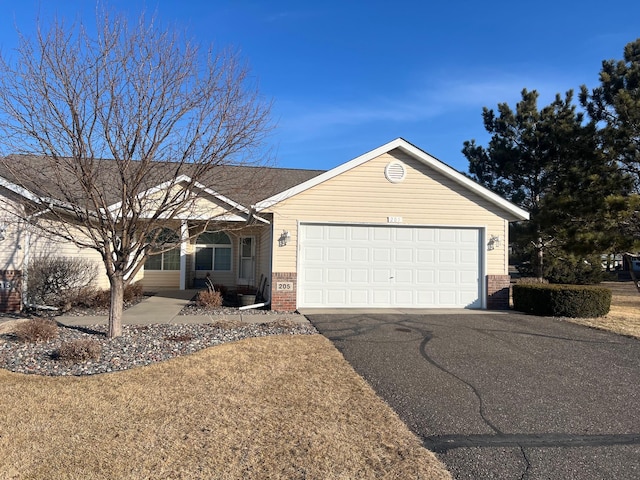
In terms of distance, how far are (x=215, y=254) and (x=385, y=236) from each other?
8.78 metres

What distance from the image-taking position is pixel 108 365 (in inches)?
257

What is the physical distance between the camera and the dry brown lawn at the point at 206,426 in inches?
144

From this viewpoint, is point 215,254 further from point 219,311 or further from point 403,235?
point 403,235

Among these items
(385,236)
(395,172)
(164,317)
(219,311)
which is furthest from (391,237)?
(164,317)

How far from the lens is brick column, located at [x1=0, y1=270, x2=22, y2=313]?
11.5m

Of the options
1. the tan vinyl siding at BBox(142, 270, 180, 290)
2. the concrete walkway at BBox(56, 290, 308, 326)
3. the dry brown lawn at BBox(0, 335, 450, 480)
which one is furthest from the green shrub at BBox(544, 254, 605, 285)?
the dry brown lawn at BBox(0, 335, 450, 480)

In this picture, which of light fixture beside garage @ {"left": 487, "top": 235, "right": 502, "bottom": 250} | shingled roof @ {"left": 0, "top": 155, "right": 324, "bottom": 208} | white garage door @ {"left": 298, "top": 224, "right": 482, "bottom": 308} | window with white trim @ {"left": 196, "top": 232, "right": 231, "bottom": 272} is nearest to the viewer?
shingled roof @ {"left": 0, "top": 155, "right": 324, "bottom": 208}

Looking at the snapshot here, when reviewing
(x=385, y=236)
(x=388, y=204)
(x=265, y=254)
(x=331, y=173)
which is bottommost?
(x=265, y=254)

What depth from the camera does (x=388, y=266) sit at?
13.1m

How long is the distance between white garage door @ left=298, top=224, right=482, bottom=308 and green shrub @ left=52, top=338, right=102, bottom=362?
6600 millimetres

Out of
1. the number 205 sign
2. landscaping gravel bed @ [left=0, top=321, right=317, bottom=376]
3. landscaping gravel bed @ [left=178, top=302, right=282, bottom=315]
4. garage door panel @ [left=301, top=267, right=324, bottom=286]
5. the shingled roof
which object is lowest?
landscaping gravel bed @ [left=0, top=321, right=317, bottom=376]

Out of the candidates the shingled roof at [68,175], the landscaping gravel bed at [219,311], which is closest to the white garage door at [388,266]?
the landscaping gravel bed at [219,311]

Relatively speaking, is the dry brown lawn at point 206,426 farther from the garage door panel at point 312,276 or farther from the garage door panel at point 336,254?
the garage door panel at point 336,254

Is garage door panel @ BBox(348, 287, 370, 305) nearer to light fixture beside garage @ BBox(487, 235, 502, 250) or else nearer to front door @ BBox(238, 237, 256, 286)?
light fixture beside garage @ BBox(487, 235, 502, 250)
